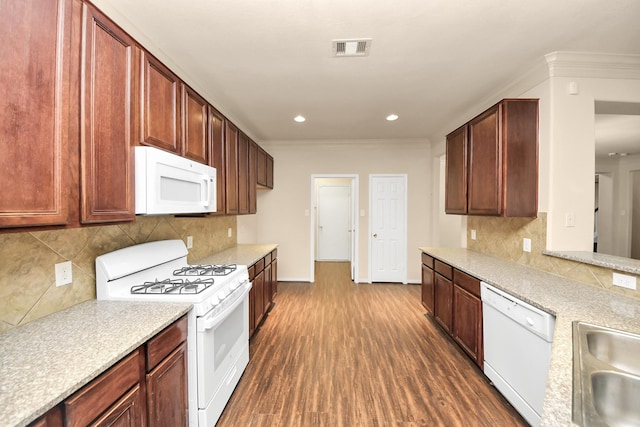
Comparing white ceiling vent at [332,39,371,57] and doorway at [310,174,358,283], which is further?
doorway at [310,174,358,283]

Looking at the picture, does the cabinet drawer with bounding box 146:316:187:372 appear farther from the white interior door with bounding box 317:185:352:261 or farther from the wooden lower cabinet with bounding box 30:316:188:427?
the white interior door with bounding box 317:185:352:261

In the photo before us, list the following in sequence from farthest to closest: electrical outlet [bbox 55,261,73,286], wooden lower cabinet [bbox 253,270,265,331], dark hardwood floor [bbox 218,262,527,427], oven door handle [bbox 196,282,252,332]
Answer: wooden lower cabinet [bbox 253,270,265,331]
dark hardwood floor [bbox 218,262,527,427]
oven door handle [bbox 196,282,252,332]
electrical outlet [bbox 55,261,73,286]

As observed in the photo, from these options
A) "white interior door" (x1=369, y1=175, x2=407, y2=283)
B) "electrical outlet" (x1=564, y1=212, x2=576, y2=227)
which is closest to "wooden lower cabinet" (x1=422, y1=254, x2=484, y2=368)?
"electrical outlet" (x1=564, y1=212, x2=576, y2=227)

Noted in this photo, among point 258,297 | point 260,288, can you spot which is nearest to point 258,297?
point 258,297

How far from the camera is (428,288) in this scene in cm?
326

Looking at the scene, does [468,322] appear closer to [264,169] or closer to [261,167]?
[261,167]

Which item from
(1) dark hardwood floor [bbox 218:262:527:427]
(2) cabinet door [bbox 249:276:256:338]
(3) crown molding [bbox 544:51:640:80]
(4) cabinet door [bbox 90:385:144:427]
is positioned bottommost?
(1) dark hardwood floor [bbox 218:262:527:427]

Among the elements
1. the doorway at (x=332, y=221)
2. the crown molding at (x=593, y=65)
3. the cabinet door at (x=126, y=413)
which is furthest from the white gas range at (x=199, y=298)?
the doorway at (x=332, y=221)

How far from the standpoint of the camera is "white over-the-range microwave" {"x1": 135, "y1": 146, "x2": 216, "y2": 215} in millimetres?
1437

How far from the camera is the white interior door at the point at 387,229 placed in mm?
4910

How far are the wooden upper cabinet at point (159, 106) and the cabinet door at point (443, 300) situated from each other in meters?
2.76

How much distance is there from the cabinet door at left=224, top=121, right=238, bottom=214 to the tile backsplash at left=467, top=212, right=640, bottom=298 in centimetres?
286

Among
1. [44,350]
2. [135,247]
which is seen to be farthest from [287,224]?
[44,350]

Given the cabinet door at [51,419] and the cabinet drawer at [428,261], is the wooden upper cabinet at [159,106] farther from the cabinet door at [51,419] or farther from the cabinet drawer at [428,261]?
the cabinet drawer at [428,261]
